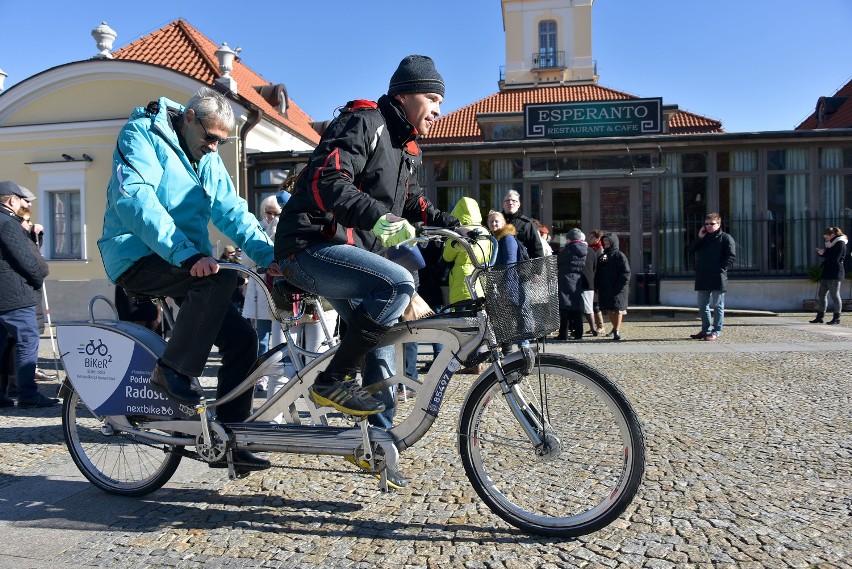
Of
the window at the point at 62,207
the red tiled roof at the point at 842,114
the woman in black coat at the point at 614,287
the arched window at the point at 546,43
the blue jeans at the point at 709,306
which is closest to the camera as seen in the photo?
the blue jeans at the point at 709,306

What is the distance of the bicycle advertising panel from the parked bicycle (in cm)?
8

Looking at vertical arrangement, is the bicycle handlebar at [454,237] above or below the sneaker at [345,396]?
above

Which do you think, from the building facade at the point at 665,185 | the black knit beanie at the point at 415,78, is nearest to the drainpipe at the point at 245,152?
the building facade at the point at 665,185

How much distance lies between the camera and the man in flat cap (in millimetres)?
2922

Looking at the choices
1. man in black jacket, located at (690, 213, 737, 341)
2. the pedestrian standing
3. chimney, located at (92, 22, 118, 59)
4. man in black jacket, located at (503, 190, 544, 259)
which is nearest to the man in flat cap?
man in black jacket, located at (503, 190, 544, 259)

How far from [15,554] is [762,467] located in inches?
143

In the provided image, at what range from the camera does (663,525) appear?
9.95ft

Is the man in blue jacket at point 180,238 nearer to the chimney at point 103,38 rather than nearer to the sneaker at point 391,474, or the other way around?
the sneaker at point 391,474

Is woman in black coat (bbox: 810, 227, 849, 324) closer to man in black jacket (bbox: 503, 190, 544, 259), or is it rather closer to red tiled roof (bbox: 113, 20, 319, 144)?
man in black jacket (bbox: 503, 190, 544, 259)

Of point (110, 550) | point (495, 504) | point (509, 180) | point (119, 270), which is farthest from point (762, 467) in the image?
point (509, 180)

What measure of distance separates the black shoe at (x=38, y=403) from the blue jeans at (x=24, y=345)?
2 cm

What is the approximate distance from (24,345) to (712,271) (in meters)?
9.11

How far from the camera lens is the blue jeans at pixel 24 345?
6.08 m

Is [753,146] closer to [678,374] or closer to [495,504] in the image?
[678,374]
